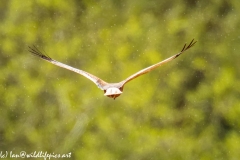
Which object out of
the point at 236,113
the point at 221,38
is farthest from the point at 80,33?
the point at 236,113

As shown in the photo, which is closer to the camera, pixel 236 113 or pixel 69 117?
pixel 236 113

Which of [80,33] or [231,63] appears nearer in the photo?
[231,63]

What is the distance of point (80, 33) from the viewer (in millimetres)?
2309

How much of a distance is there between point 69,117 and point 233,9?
44.8 inches

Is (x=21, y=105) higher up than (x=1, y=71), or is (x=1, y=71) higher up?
(x=1, y=71)

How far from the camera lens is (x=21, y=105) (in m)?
2.34

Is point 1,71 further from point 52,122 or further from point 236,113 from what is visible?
point 236,113

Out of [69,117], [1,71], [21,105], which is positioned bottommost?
[69,117]

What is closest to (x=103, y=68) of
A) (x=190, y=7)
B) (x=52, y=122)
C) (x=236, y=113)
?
(x=52, y=122)

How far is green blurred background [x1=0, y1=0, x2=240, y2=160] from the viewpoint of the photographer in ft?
7.09

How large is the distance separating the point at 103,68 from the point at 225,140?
810 millimetres

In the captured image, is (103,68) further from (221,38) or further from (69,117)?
(221,38)

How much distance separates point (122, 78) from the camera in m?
2.21

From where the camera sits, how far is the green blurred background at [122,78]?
216 cm
